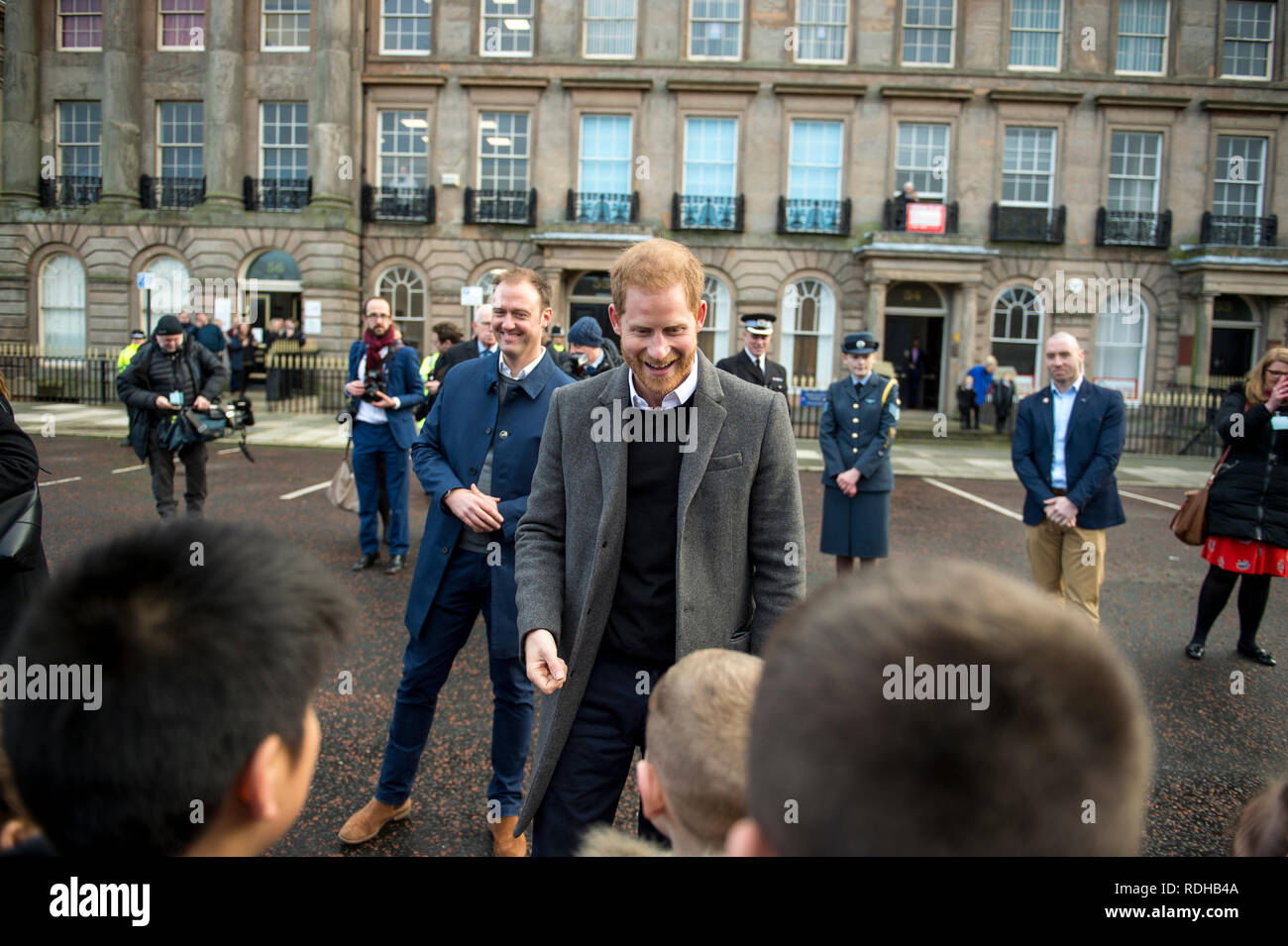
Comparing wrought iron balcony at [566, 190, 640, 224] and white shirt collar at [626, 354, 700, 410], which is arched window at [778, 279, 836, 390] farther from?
white shirt collar at [626, 354, 700, 410]

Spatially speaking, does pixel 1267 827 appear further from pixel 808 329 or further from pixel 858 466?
pixel 808 329

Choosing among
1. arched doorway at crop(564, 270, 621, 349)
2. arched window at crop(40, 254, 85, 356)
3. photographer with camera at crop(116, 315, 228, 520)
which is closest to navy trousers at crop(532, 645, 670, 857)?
photographer with camera at crop(116, 315, 228, 520)

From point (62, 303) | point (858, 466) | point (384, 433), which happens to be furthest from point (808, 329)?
point (62, 303)

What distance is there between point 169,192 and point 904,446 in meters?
22.4

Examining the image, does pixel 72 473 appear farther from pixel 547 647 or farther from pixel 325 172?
pixel 325 172

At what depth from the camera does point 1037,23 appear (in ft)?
82.7

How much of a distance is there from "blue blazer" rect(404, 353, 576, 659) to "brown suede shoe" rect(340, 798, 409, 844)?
680 mm

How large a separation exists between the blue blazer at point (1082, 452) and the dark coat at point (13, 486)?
5222 mm

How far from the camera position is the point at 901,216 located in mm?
24984

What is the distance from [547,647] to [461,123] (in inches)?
1034

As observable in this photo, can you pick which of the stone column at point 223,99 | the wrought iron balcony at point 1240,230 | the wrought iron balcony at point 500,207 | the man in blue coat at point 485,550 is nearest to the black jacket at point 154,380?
the man in blue coat at point 485,550

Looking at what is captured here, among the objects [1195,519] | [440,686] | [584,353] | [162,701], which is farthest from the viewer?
[584,353]

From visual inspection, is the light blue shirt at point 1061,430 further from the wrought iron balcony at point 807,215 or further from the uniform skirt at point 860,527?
the wrought iron balcony at point 807,215
